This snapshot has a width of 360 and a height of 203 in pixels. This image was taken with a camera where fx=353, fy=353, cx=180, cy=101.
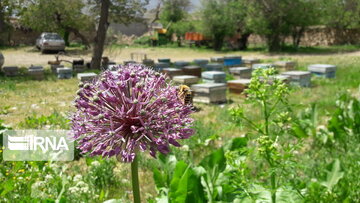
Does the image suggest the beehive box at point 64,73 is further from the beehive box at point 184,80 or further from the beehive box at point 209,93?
the beehive box at point 209,93

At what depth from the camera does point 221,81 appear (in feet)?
45.4

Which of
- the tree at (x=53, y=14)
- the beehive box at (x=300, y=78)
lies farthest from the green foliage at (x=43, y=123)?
the tree at (x=53, y=14)

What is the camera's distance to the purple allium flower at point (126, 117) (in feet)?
5.65

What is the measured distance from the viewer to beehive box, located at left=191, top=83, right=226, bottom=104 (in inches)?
446

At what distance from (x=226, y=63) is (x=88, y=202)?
1893 centimetres

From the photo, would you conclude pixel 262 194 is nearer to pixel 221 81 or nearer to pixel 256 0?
pixel 221 81

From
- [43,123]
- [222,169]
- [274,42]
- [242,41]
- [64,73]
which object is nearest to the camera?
[222,169]

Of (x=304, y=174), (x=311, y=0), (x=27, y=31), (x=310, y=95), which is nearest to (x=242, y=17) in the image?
(x=311, y=0)

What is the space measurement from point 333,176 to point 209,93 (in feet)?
25.6

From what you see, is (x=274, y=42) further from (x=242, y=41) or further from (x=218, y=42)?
(x=218, y=42)

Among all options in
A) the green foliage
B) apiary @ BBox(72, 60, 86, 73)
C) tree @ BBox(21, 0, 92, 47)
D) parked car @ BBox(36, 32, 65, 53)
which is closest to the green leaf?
the green foliage

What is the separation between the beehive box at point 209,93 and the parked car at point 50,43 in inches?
1068

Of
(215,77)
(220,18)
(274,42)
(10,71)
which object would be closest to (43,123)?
(215,77)

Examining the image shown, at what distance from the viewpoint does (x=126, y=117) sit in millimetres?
1760
